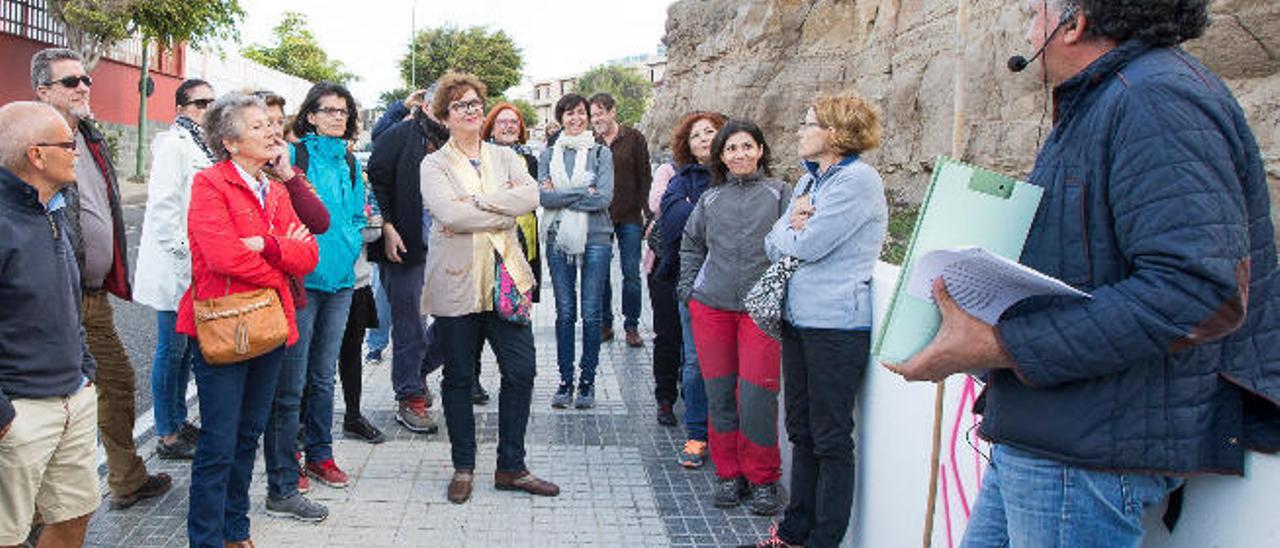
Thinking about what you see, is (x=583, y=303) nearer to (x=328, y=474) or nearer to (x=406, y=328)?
(x=406, y=328)

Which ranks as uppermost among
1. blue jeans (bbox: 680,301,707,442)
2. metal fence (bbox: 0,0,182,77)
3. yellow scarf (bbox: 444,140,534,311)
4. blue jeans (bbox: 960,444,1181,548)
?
metal fence (bbox: 0,0,182,77)

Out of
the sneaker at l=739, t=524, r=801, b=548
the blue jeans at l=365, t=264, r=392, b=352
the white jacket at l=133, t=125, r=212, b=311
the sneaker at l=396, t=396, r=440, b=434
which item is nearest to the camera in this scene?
the sneaker at l=739, t=524, r=801, b=548

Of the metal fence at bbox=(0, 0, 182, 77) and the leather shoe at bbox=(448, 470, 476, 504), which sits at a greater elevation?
the metal fence at bbox=(0, 0, 182, 77)

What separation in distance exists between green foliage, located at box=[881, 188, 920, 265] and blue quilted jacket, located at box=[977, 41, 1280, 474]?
16.8 ft

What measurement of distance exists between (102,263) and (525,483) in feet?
6.90

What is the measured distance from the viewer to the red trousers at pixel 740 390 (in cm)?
452

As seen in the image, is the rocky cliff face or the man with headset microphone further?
the rocky cliff face

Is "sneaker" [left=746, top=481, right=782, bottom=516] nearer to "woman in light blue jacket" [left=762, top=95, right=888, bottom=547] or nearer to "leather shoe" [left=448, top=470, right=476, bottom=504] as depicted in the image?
"woman in light blue jacket" [left=762, top=95, right=888, bottom=547]

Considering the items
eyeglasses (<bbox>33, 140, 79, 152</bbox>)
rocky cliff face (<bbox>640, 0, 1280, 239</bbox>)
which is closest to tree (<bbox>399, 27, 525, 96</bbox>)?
rocky cliff face (<bbox>640, 0, 1280, 239</bbox>)

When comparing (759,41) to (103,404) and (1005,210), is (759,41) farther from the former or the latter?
(1005,210)

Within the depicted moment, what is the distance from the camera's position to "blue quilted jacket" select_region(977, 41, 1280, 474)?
62.2 inches

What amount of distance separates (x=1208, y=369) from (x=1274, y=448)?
0.17 metres

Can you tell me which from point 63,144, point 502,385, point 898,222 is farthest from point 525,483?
point 898,222

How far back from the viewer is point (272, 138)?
3.85 meters
